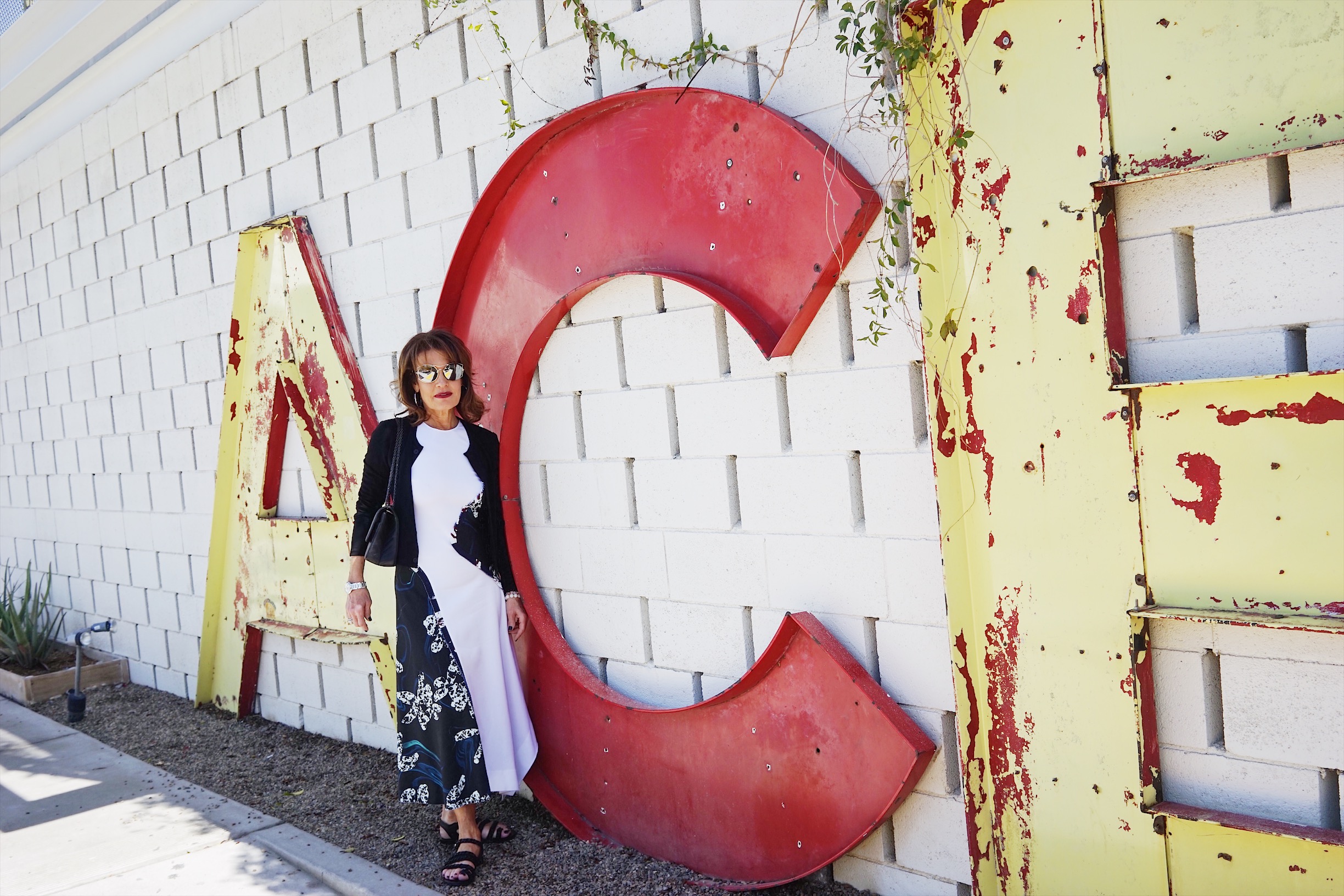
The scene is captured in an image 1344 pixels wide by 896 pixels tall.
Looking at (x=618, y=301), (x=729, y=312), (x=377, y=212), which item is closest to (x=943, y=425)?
(x=729, y=312)

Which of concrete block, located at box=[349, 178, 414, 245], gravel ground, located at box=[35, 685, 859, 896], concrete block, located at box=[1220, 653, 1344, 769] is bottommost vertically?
gravel ground, located at box=[35, 685, 859, 896]

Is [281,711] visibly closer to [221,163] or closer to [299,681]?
[299,681]

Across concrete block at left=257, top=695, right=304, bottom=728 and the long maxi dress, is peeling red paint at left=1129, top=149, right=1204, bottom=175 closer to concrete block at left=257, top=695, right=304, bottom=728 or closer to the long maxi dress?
the long maxi dress

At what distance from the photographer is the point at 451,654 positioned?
3.49 m

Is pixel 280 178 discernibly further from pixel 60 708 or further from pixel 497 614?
pixel 60 708

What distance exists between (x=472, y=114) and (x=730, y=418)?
1554 millimetres

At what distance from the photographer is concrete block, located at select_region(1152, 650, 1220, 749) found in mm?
2299

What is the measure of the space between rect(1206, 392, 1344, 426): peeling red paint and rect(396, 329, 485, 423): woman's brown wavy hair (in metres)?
2.29

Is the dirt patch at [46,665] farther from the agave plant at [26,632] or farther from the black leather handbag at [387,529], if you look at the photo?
the black leather handbag at [387,529]

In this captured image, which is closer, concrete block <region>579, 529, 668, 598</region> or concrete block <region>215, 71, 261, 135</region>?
concrete block <region>579, 529, 668, 598</region>

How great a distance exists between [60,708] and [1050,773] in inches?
222

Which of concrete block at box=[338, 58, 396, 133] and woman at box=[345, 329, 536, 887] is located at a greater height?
concrete block at box=[338, 58, 396, 133]

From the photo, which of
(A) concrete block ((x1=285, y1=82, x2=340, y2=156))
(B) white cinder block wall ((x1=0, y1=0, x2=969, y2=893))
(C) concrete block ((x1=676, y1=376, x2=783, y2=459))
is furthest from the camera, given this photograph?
(A) concrete block ((x1=285, y1=82, x2=340, y2=156))

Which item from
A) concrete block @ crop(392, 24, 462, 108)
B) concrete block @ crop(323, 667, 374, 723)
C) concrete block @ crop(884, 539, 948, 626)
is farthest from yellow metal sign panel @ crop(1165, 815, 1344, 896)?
concrete block @ crop(323, 667, 374, 723)
